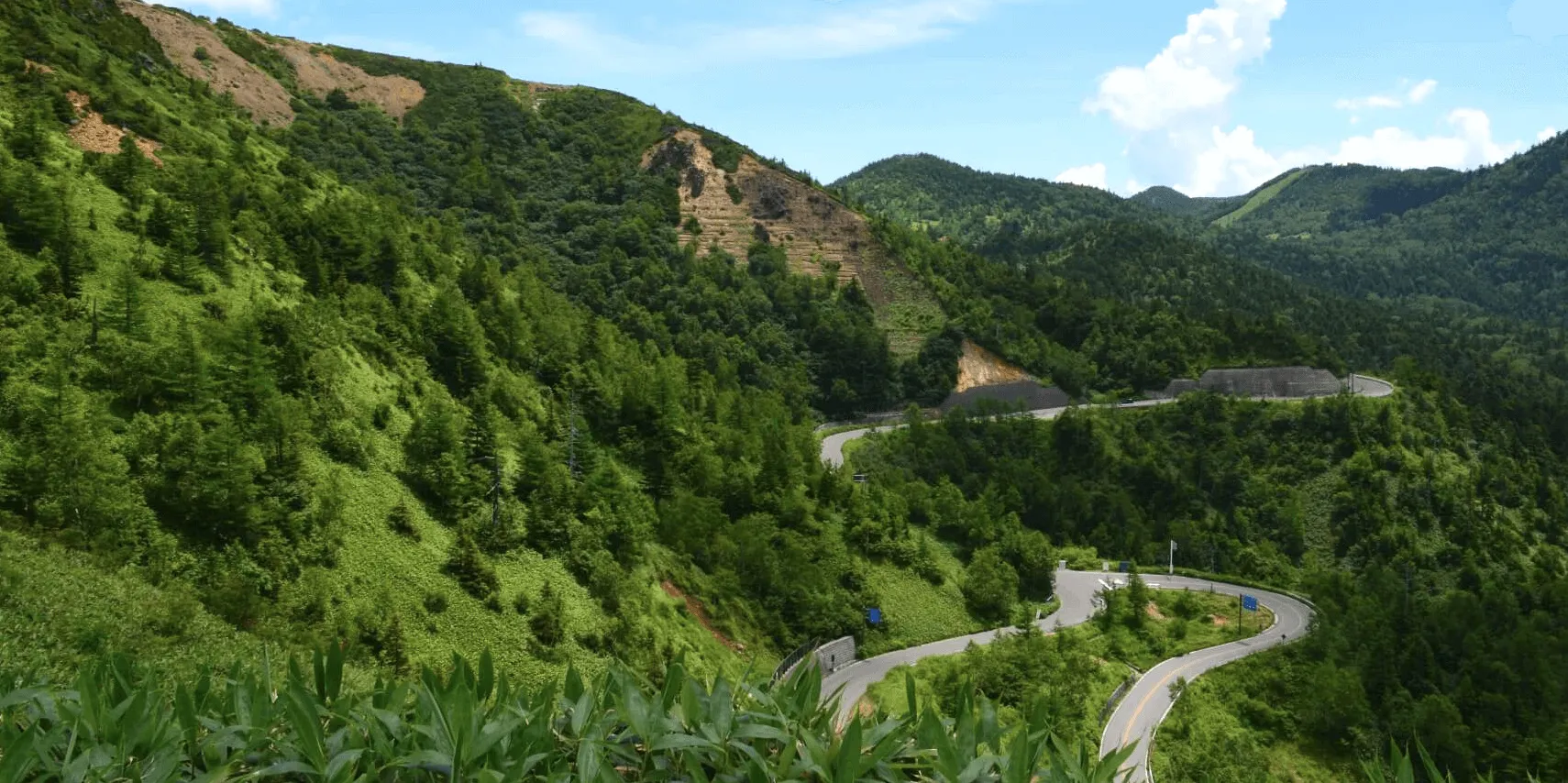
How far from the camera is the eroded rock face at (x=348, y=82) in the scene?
318 ft

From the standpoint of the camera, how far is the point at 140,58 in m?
54.6

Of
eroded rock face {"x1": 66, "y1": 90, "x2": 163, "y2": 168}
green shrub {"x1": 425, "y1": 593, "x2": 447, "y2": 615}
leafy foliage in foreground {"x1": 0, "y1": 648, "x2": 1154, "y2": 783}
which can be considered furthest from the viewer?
eroded rock face {"x1": 66, "y1": 90, "x2": 163, "y2": 168}

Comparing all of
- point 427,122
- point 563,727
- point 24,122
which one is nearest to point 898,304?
point 427,122

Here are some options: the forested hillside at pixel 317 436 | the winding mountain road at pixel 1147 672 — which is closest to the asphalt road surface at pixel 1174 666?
the winding mountain road at pixel 1147 672

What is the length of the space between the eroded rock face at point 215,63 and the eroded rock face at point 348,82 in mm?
8365

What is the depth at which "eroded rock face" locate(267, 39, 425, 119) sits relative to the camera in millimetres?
96812

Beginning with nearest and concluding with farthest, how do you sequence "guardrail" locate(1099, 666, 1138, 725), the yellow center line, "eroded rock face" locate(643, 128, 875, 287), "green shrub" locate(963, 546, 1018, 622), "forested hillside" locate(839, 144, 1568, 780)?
the yellow center line < "guardrail" locate(1099, 666, 1138, 725) < "forested hillside" locate(839, 144, 1568, 780) < "green shrub" locate(963, 546, 1018, 622) < "eroded rock face" locate(643, 128, 875, 287)

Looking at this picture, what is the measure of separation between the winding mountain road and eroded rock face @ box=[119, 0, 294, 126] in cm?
6002

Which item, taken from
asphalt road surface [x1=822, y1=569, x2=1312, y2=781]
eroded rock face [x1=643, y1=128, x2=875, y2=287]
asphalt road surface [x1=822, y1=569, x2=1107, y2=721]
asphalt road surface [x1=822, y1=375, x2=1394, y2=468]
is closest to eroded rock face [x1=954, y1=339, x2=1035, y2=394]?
asphalt road surface [x1=822, y1=375, x2=1394, y2=468]

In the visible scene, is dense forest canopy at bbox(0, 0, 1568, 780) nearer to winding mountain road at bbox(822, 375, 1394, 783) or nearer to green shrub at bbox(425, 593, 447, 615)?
green shrub at bbox(425, 593, 447, 615)

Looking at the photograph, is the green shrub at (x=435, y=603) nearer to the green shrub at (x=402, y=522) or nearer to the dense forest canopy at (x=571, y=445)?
the dense forest canopy at (x=571, y=445)

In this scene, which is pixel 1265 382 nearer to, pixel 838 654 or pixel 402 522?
pixel 838 654

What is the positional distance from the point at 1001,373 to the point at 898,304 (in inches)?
493

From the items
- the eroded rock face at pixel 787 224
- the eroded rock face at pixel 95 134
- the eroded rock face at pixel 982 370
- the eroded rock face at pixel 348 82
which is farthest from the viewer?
the eroded rock face at pixel 348 82
